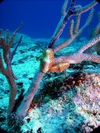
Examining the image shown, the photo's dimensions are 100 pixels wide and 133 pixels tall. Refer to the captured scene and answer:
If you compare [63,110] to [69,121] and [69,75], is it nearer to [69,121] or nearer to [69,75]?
[69,121]

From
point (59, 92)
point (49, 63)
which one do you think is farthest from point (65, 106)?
point (49, 63)

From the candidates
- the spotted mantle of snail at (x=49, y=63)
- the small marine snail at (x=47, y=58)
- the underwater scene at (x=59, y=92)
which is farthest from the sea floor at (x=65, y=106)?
the small marine snail at (x=47, y=58)

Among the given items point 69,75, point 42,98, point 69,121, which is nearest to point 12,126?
point 42,98

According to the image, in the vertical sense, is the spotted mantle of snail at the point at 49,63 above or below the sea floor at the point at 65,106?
above

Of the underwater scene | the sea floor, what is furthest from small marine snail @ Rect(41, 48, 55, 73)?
the sea floor

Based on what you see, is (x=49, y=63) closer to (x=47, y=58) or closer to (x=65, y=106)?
(x=47, y=58)

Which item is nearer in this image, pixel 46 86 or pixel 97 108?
pixel 97 108

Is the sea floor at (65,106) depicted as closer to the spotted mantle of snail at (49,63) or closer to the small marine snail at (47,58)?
the spotted mantle of snail at (49,63)

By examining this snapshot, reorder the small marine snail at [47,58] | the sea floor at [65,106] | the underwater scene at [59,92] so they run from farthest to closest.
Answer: the sea floor at [65,106]
the underwater scene at [59,92]
the small marine snail at [47,58]

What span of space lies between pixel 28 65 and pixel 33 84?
8.12 ft

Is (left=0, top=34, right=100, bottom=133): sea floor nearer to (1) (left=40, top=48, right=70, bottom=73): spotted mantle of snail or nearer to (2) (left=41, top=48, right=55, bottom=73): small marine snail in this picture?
(1) (left=40, top=48, right=70, bottom=73): spotted mantle of snail

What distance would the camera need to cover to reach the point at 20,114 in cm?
291

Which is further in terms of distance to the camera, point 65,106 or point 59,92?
point 59,92

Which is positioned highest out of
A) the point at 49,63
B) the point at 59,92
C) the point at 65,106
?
the point at 49,63
